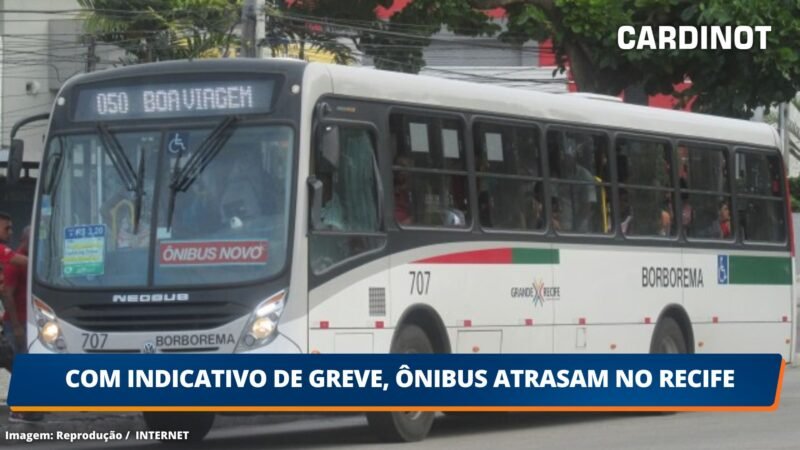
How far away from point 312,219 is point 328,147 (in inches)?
21.4

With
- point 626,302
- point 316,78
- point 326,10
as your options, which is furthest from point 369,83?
point 326,10

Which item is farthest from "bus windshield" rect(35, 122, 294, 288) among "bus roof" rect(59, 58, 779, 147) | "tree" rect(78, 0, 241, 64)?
"tree" rect(78, 0, 241, 64)

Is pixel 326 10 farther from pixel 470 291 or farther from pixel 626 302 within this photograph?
pixel 470 291

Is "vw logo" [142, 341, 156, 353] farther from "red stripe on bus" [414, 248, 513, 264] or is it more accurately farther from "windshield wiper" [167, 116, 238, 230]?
"red stripe on bus" [414, 248, 513, 264]

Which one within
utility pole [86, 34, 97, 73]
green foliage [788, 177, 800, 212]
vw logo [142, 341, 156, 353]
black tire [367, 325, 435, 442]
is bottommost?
green foliage [788, 177, 800, 212]

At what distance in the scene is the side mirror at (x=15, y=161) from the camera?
13797 millimetres

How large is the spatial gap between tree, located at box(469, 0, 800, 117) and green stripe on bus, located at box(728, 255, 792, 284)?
3.91 m

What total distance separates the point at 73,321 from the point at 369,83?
287 cm

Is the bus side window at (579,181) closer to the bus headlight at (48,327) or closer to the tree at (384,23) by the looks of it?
the bus headlight at (48,327)

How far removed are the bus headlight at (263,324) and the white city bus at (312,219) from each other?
1 centimetres

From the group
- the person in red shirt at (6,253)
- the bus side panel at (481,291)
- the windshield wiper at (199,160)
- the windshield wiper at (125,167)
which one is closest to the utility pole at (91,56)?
the person in red shirt at (6,253)

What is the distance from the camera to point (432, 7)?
24.2 metres

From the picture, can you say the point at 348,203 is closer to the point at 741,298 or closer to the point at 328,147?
the point at 328,147

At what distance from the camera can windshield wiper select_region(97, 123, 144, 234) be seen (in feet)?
43.2
